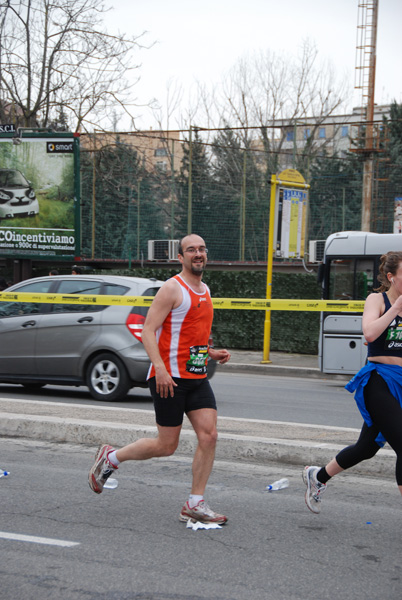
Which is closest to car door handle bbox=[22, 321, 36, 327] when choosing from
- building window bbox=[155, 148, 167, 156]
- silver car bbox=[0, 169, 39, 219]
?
silver car bbox=[0, 169, 39, 219]

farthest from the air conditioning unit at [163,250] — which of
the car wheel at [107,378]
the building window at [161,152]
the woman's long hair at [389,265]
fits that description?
the woman's long hair at [389,265]

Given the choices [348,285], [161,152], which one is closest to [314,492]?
[348,285]

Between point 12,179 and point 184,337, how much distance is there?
20.4 meters

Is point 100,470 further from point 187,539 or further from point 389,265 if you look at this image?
point 389,265

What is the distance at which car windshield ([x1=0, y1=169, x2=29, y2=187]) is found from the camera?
950 inches

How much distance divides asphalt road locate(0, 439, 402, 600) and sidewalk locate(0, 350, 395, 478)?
16 cm

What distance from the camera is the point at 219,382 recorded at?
46.7ft

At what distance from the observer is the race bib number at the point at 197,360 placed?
16.5 ft

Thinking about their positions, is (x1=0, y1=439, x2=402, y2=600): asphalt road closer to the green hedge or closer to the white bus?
the white bus

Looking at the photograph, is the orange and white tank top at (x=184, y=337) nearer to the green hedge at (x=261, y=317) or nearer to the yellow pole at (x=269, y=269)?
the yellow pole at (x=269, y=269)

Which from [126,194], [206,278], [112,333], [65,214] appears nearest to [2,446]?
[112,333]

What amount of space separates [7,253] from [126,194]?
5298 mm

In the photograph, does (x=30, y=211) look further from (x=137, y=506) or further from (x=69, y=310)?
(x=137, y=506)

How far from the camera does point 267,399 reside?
11.8 meters
